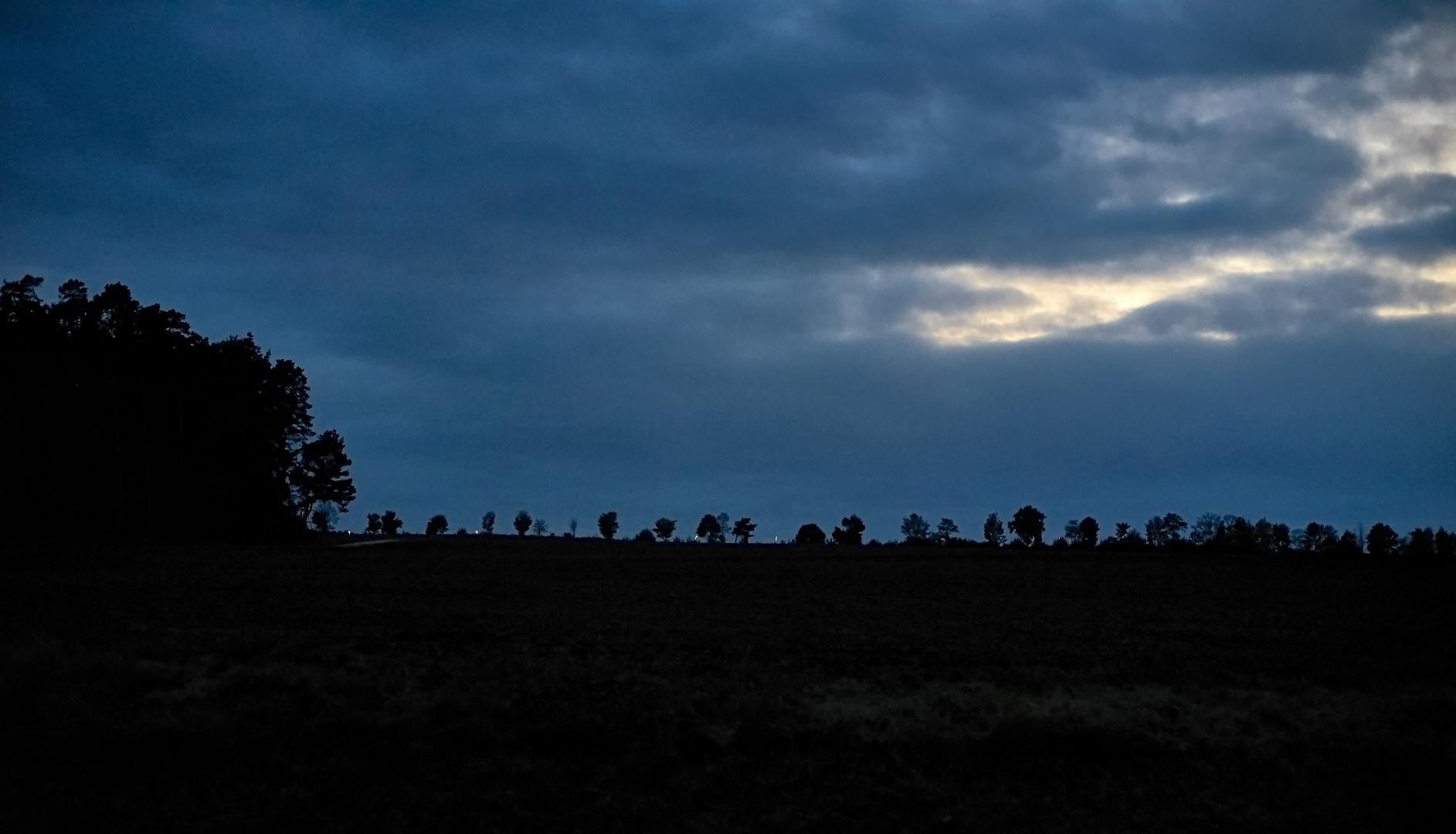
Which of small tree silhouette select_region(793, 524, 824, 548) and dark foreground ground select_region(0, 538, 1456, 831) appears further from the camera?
small tree silhouette select_region(793, 524, 824, 548)

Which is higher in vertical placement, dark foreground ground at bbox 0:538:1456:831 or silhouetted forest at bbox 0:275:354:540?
silhouetted forest at bbox 0:275:354:540

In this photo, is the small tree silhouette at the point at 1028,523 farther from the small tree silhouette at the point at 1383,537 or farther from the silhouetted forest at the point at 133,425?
the silhouetted forest at the point at 133,425

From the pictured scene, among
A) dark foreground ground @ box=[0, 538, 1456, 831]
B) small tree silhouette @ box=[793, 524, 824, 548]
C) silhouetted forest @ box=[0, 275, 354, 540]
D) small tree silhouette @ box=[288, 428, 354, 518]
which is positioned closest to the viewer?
dark foreground ground @ box=[0, 538, 1456, 831]

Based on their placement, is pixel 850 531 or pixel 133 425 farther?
pixel 850 531

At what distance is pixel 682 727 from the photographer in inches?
598

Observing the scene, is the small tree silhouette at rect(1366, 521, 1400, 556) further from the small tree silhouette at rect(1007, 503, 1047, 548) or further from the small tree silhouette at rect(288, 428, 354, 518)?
the small tree silhouette at rect(288, 428, 354, 518)

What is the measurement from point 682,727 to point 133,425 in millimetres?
78367

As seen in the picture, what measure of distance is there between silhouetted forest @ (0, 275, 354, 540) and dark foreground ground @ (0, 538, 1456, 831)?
4675 cm

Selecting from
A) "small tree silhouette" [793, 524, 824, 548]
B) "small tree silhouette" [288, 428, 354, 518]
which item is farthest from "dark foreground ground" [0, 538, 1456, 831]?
"small tree silhouette" [793, 524, 824, 548]

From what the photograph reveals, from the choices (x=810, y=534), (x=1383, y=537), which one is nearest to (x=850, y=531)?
(x=810, y=534)

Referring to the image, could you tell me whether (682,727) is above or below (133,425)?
below

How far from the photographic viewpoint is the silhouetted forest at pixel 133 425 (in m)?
68.0

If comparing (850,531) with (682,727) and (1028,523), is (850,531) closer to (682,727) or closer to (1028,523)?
(1028,523)

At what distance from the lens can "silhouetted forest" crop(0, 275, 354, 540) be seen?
68000mm
